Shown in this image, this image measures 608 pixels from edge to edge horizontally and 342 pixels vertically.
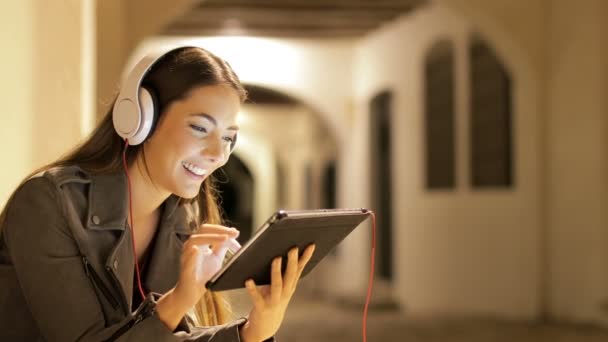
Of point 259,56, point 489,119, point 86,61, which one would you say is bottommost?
point 489,119

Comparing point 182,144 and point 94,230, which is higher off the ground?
point 182,144

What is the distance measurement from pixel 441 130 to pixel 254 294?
9.17 metres

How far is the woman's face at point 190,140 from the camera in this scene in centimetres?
206

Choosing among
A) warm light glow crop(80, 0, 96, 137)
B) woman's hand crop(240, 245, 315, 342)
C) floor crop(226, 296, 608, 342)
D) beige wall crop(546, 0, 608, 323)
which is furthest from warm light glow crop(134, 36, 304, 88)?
woman's hand crop(240, 245, 315, 342)

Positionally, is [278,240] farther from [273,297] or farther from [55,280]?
[55,280]

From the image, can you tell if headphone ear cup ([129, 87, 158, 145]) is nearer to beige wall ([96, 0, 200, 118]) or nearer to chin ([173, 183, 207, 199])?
chin ([173, 183, 207, 199])

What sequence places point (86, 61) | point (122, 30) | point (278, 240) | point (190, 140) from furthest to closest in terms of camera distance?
point (122, 30), point (86, 61), point (190, 140), point (278, 240)

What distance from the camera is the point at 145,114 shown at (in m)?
2.01

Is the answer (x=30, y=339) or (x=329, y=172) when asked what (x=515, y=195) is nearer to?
(x=30, y=339)

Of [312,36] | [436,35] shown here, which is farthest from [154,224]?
[312,36]

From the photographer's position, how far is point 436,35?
35.8ft

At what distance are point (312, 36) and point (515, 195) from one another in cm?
567

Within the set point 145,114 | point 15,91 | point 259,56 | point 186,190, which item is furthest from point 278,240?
point 259,56

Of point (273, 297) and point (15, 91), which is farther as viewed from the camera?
point (15, 91)
